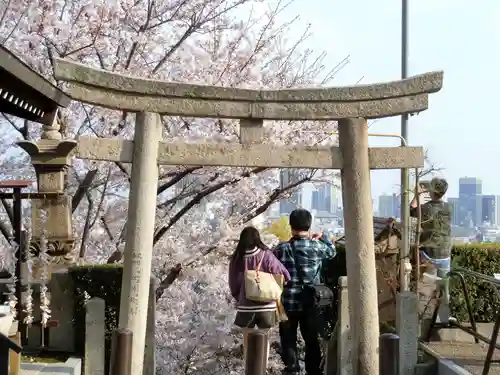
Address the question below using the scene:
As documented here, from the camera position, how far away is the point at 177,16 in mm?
10039

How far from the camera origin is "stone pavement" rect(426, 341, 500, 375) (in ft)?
20.6

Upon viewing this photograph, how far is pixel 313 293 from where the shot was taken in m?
6.08

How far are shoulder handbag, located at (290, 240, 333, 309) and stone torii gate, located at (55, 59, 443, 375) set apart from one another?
258 mm

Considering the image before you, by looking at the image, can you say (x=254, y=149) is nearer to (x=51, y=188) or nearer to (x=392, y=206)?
(x=51, y=188)

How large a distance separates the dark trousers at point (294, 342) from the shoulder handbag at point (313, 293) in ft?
0.53

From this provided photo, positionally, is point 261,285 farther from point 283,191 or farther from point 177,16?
point 177,16

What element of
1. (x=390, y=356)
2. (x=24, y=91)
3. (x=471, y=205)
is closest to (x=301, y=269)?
(x=390, y=356)

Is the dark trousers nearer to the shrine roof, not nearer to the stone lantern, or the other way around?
the stone lantern

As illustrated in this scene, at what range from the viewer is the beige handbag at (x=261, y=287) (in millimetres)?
5836

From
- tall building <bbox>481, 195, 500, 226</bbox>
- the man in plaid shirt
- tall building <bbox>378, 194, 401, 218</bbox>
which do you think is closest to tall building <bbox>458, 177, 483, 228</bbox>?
A: tall building <bbox>481, 195, 500, 226</bbox>

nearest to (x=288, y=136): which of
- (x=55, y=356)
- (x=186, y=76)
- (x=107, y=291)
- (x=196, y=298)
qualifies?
(x=186, y=76)

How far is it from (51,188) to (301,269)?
11.2 ft

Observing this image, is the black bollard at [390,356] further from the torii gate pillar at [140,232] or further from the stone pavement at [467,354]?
the torii gate pillar at [140,232]

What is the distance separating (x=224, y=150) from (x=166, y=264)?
5.15 meters
